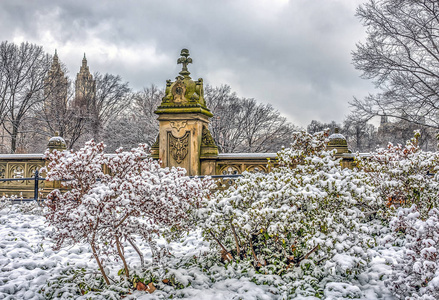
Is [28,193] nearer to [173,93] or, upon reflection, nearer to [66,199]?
[173,93]

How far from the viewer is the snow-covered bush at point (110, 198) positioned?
404 cm

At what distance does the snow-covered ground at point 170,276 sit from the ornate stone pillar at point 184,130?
3747 mm

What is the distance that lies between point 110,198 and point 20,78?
29.0 meters

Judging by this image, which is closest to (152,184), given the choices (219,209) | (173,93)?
(219,209)

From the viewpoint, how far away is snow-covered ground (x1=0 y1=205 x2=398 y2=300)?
4316 millimetres

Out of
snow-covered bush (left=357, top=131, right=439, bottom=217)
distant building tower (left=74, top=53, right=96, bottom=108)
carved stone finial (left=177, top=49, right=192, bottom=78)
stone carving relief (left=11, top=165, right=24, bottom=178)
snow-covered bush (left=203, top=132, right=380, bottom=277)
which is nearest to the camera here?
snow-covered bush (left=203, top=132, right=380, bottom=277)

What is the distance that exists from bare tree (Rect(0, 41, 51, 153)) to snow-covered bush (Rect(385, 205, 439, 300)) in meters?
29.9

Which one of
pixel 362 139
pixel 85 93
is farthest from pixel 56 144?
pixel 362 139

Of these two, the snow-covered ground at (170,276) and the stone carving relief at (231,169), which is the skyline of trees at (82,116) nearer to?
the stone carving relief at (231,169)

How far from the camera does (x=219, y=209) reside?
4.77m

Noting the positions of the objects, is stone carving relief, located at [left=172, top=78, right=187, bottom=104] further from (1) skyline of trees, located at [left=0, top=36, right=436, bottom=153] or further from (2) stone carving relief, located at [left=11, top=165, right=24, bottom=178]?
(1) skyline of trees, located at [left=0, top=36, right=436, bottom=153]

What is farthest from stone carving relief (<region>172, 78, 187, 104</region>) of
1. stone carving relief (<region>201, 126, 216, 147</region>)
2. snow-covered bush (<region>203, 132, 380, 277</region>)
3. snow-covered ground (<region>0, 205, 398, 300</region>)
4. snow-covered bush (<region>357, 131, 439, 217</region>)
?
snow-covered bush (<region>357, 131, 439, 217</region>)

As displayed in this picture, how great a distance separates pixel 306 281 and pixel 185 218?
1.70 m

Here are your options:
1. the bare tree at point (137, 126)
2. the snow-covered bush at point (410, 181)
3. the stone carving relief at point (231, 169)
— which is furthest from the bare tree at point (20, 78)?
the snow-covered bush at point (410, 181)
